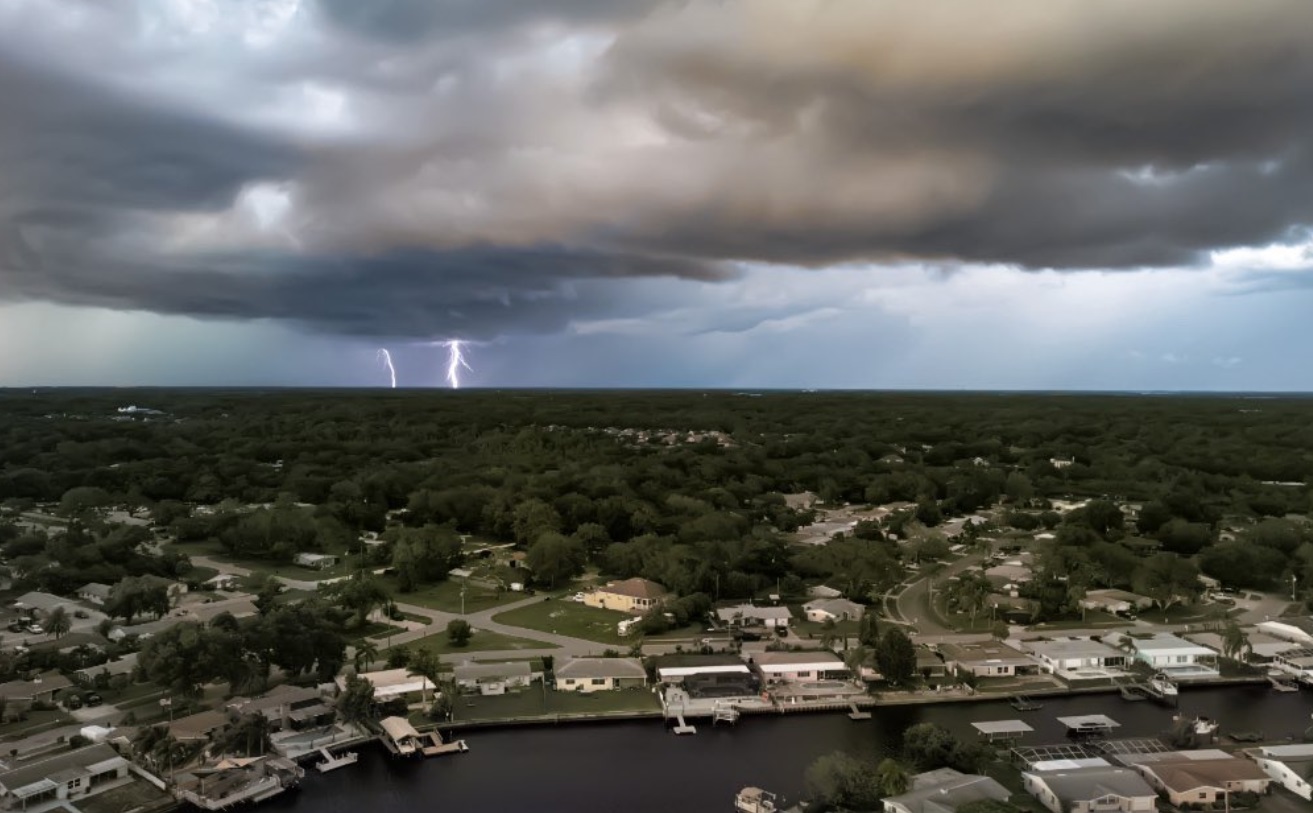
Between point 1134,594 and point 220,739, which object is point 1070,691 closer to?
point 1134,594

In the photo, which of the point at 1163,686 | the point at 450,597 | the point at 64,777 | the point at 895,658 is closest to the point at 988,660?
the point at 895,658

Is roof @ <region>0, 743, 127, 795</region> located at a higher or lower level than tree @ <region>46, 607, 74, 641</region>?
lower

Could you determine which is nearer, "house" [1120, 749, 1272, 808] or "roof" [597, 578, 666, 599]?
"house" [1120, 749, 1272, 808]

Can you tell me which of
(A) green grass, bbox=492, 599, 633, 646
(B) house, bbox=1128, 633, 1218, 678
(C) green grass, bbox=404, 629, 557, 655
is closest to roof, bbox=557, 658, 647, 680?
(A) green grass, bbox=492, 599, 633, 646

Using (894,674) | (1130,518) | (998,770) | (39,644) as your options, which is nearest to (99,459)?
(39,644)

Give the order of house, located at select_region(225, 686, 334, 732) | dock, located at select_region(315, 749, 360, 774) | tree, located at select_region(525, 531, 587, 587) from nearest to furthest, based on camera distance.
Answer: dock, located at select_region(315, 749, 360, 774) → house, located at select_region(225, 686, 334, 732) → tree, located at select_region(525, 531, 587, 587)

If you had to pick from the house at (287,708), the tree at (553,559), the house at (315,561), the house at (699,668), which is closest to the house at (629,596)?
the tree at (553,559)

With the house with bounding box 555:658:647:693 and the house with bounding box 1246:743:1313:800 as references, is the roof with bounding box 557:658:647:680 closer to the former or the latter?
the house with bounding box 555:658:647:693
